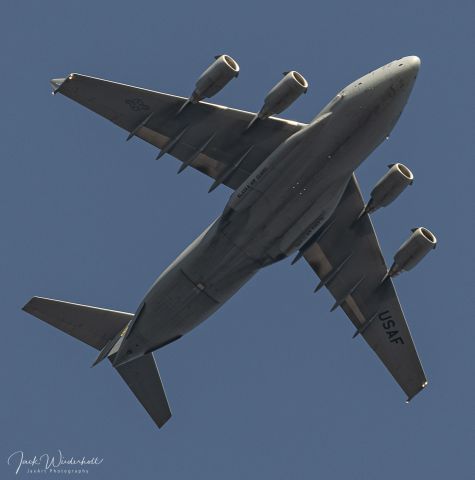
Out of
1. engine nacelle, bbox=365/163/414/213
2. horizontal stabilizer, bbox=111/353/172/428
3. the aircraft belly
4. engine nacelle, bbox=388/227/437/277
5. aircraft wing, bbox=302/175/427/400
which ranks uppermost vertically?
engine nacelle, bbox=365/163/414/213

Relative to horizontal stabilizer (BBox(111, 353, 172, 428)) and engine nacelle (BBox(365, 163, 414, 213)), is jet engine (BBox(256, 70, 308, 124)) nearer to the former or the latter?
engine nacelle (BBox(365, 163, 414, 213))

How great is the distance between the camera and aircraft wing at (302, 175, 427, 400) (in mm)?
43156

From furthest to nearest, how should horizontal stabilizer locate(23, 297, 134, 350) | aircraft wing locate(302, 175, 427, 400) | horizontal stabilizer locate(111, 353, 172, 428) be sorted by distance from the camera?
horizontal stabilizer locate(111, 353, 172, 428) → horizontal stabilizer locate(23, 297, 134, 350) → aircraft wing locate(302, 175, 427, 400)

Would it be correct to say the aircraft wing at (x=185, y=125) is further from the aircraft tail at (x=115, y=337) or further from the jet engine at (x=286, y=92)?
the aircraft tail at (x=115, y=337)

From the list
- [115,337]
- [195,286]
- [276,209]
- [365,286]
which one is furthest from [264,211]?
[115,337]

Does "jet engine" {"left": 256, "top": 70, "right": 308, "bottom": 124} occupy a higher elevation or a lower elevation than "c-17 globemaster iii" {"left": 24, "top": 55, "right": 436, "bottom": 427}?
higher

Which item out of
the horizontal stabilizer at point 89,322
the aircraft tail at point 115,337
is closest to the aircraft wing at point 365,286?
the aircraft tail at point 115,337

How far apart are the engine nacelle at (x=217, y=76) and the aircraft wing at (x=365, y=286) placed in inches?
288

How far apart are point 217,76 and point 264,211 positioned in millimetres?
5502

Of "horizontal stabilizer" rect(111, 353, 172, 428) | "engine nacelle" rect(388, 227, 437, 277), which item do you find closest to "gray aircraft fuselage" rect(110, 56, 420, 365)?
"horizontal stabilizer" rect(111, 353, 172, 428)

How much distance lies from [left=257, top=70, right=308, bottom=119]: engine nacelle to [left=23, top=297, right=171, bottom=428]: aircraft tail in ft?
37.3

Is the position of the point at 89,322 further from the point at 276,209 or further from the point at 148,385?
the point at 276,209

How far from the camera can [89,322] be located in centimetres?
4366

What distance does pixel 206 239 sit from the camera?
40531 mm
